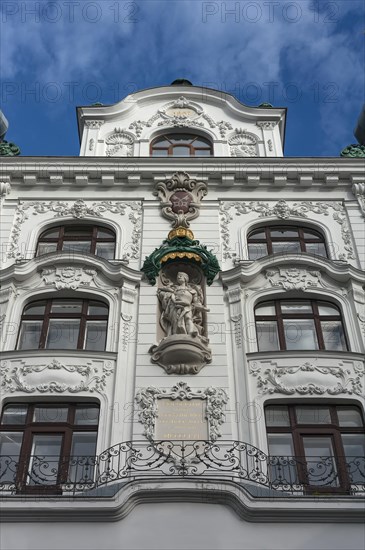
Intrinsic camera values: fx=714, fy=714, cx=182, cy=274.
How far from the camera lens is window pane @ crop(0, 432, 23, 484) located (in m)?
12.9

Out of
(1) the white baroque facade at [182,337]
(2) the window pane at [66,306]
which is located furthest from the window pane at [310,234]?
(2) the window pane at [66,306]

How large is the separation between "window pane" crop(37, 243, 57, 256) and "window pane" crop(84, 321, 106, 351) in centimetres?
292

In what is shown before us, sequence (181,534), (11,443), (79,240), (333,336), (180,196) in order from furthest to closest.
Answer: (180,196), (79,240), (333,336), (11,443), (181,534)

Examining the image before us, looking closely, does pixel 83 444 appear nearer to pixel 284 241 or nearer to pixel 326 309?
pixel 326 309

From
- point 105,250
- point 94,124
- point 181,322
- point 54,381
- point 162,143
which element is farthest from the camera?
point 94,124

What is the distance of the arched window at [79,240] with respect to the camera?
59.1 ft

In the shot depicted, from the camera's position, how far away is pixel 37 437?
44.8 ft

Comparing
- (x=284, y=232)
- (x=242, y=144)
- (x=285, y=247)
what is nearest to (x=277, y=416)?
(x=285, y=247)

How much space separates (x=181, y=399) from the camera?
45.9 feet

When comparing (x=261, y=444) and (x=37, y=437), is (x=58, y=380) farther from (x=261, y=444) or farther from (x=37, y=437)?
(x=261, y=444)

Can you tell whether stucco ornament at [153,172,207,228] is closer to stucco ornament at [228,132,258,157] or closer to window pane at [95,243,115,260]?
window pane at [95,243,115,260]

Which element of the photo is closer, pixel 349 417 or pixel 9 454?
pixel 9 454

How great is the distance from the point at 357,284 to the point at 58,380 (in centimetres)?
711

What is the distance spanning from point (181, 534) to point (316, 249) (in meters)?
8.84
